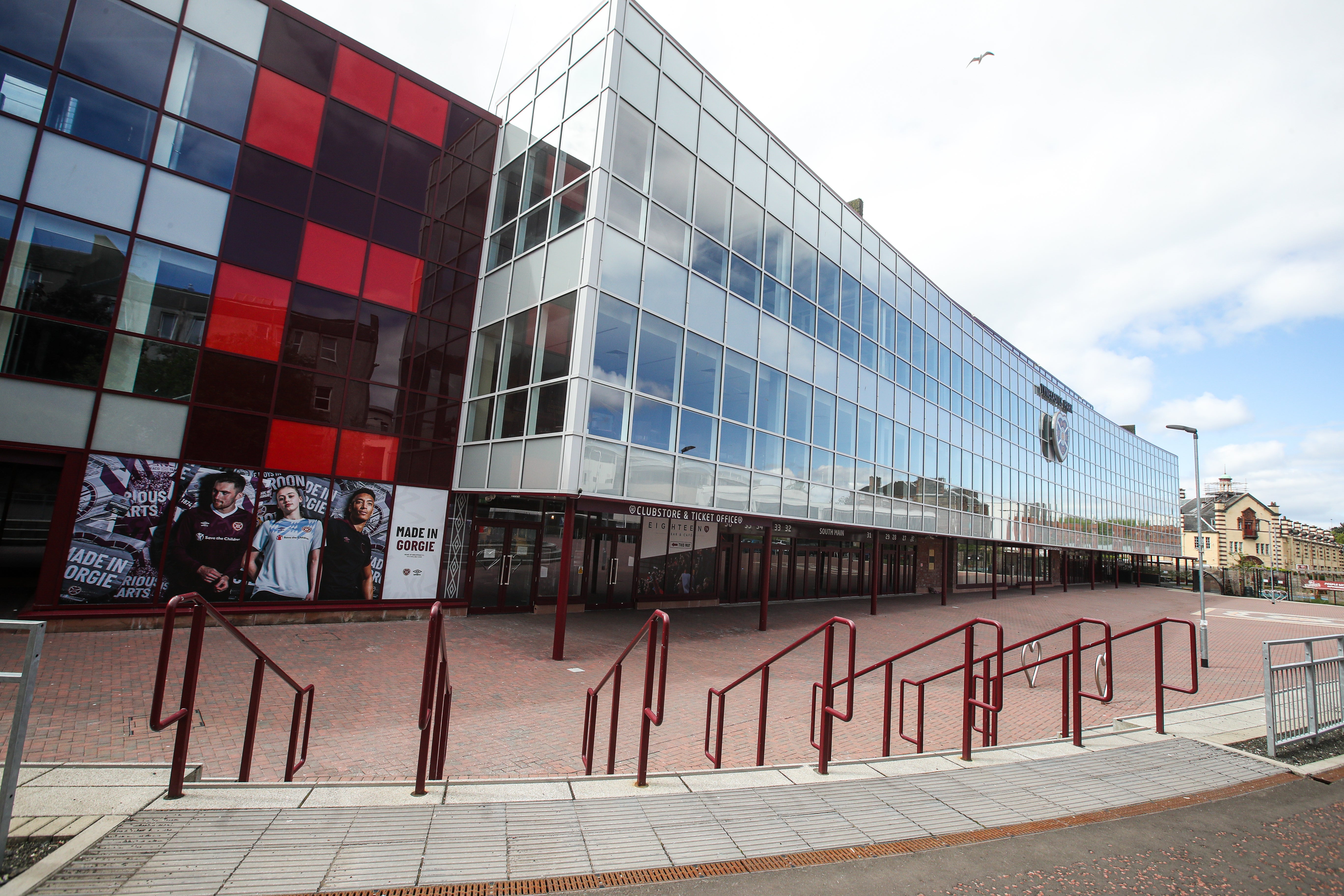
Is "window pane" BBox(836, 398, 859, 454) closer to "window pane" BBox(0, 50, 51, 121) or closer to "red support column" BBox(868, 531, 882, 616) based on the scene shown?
"red support column" BBox(868, 531, 882, 616)

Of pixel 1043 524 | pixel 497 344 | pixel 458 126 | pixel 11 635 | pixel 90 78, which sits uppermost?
pixel 458 126

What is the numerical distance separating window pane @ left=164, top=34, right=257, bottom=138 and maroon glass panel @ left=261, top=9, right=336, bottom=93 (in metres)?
0.57

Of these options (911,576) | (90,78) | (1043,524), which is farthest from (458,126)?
(1043,524)

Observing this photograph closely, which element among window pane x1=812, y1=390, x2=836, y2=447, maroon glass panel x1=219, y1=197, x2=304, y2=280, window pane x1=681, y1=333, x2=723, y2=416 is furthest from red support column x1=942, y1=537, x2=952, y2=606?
maroon glass panel x1=219, y1=197, x2=304, y2=280

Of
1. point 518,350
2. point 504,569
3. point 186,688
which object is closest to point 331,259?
point 518,350

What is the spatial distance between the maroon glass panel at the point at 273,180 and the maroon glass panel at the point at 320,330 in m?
1.82

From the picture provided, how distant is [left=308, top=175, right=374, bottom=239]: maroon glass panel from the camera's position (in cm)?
1344

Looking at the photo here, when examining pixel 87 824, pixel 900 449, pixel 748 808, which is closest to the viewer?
pixel 87 824

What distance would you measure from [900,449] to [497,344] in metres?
14.9

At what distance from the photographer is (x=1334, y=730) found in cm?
678

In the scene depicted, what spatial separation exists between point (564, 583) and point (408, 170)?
36.0 ft

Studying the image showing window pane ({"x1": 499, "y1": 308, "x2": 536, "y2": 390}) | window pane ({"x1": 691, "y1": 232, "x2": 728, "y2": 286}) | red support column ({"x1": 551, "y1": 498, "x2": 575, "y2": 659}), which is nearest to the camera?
red support column ({"x1": 551, "y1": 498, "x2": 575, "y2": 659})

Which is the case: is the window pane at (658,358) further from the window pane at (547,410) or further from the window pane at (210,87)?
the window pane at (210,87)

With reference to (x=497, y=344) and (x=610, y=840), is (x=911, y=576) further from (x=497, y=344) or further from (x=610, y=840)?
(x=610, y=840)
